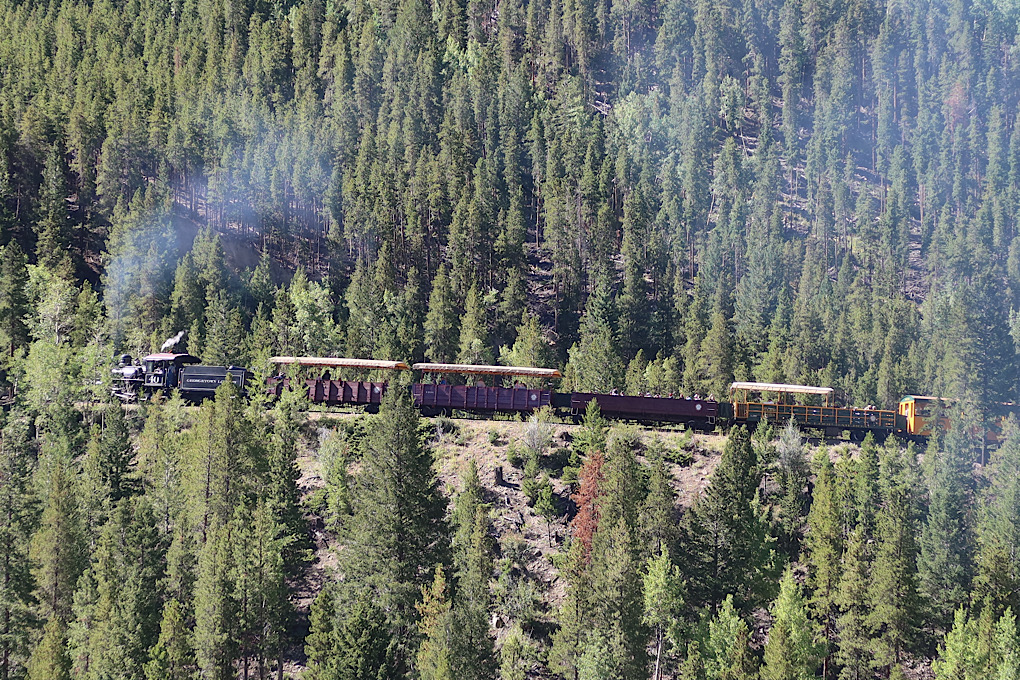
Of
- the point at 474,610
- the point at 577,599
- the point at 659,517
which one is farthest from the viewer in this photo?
the point at 659,517

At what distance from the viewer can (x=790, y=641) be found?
54.1 m

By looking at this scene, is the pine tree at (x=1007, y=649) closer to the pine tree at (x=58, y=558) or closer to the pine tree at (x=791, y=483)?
the pine tree at (x=791, y=483)

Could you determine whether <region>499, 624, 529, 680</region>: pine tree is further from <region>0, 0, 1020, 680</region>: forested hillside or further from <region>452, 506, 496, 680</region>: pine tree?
<region>452, 506, 496, 680</region>: pine tree

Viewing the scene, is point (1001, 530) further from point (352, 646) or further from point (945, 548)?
point (352, 646)

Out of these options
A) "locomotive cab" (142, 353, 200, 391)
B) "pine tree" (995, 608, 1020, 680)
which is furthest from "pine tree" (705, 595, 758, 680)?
"locomotive cab" (142, 353, 200, 391)

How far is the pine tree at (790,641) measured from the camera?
2095 inches

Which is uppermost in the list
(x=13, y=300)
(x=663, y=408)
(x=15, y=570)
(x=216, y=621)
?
(x=13, y=300)

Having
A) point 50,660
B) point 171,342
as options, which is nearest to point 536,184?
→ point 171,342

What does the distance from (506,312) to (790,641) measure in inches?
2366

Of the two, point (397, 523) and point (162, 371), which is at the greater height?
point (162, 371)

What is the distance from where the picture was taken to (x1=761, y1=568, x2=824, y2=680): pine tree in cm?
5322

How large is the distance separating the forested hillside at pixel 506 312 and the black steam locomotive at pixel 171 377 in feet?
10.2

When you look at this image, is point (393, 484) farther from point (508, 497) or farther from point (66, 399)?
point (66, 399)

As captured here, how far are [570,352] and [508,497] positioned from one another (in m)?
39.6
